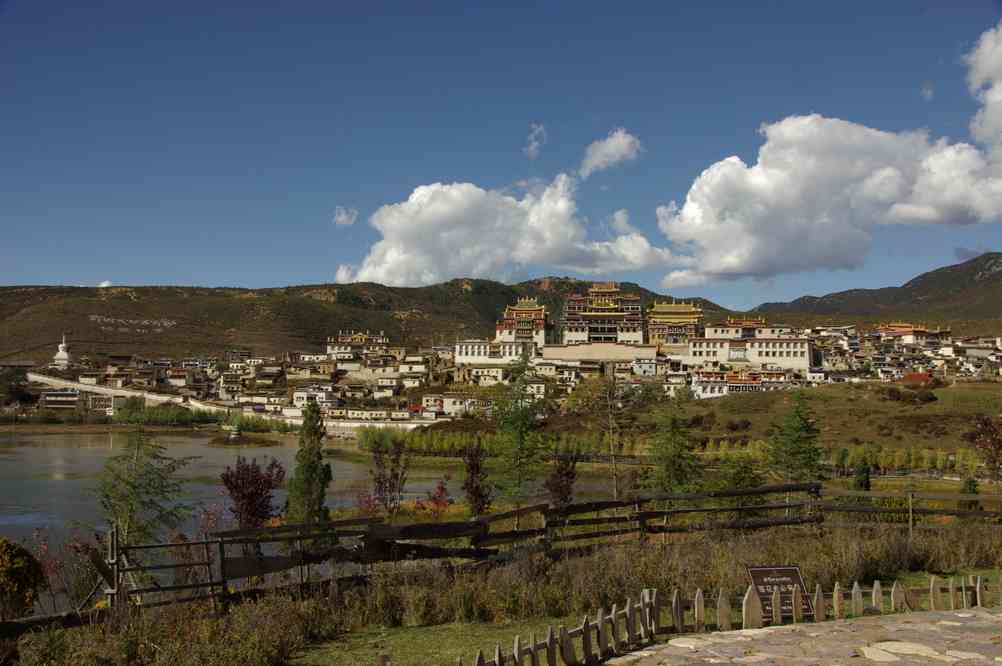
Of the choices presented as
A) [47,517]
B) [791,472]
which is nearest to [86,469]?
[47,517]

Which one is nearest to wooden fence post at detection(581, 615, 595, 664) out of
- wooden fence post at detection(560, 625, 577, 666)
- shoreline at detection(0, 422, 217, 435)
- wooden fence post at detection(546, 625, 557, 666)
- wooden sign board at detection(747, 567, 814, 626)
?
wooden fence post at detection(560, 625, 577, 666)

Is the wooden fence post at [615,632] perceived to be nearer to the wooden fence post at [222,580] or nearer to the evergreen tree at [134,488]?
the wooden fence post at [222,580]

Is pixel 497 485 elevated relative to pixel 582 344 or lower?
lower

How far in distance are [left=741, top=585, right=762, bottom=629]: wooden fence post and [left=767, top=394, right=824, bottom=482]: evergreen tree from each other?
27672 mm

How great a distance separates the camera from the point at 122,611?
7.79 metres

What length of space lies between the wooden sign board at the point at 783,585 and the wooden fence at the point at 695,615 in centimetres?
1

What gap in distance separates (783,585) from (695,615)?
3.35 feet

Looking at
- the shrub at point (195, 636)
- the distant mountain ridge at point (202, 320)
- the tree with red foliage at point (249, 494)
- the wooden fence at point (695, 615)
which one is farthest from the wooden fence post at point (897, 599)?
the distant mountain ridge at point (202, 320)

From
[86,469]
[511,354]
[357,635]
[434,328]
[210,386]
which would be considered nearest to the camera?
[357,635]

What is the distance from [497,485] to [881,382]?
56.3 meters

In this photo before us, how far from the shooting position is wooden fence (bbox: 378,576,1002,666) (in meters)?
6.26

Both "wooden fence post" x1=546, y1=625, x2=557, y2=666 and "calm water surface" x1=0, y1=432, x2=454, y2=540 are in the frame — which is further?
"calm water surface" x1=0, y1=432, x2=454, y2=540

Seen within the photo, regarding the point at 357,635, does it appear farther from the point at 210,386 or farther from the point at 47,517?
the point at 210,386

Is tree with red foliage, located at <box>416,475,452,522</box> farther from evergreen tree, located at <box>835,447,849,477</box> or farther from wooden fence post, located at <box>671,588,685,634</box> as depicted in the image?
evergreen tree, located at <box>835,447,849,477</box>
